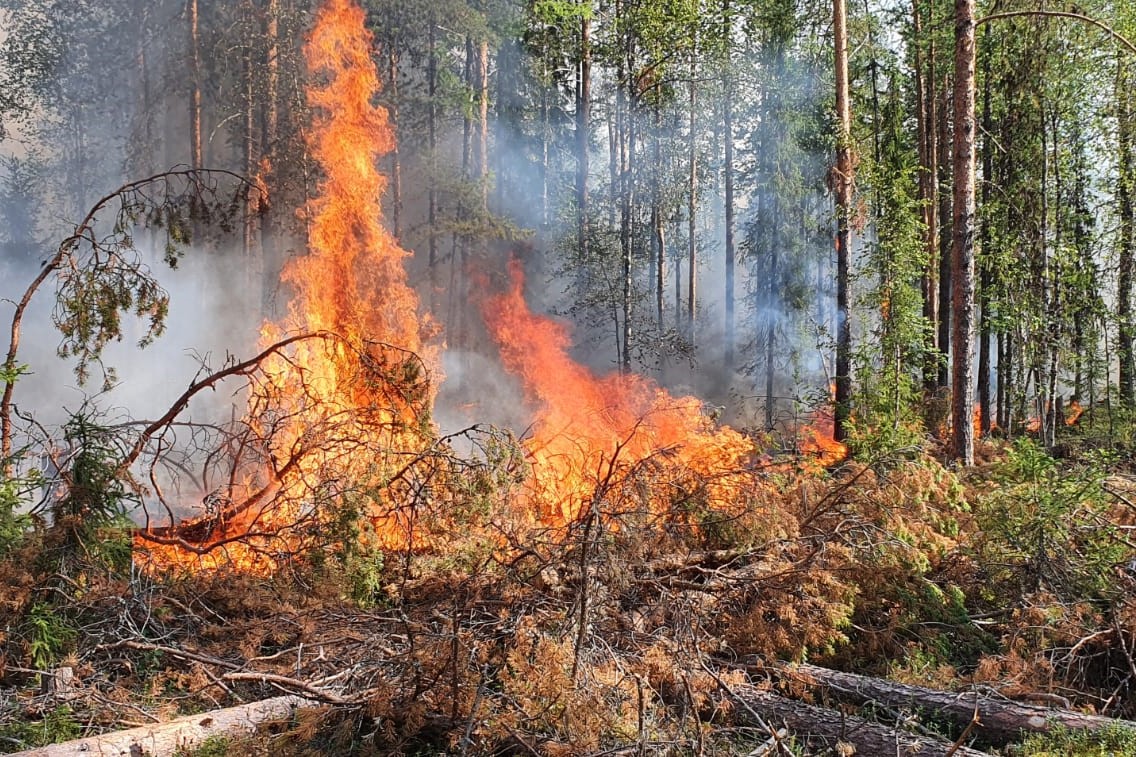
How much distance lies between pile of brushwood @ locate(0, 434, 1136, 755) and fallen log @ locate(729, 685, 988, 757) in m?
0.02

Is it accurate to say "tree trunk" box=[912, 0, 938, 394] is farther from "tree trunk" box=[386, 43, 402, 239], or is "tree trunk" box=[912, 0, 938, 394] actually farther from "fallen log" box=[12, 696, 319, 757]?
"fallen log" box=[12, 696, 319, 757]

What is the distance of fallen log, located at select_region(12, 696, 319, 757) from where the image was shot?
3.99 meters

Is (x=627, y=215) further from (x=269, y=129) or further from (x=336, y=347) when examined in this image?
(x=336, y=347)

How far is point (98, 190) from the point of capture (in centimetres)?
2277

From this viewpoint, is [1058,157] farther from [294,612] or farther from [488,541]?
[294,612]

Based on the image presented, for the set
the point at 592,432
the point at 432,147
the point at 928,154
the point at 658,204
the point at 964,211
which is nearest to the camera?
the point at 964,211

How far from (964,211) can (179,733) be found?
445 inches

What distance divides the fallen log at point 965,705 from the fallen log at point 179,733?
3.44 metres

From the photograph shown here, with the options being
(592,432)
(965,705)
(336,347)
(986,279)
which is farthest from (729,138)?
(965,705)

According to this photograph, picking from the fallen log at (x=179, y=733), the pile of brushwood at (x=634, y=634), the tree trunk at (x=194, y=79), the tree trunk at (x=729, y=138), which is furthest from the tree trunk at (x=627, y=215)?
the fallen log at (x=179, y=733)

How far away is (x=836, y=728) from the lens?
464 centimetres

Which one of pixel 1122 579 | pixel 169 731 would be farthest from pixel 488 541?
pixel 1122 579

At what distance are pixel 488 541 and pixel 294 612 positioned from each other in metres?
1.82

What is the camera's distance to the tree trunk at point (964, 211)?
10992mm
